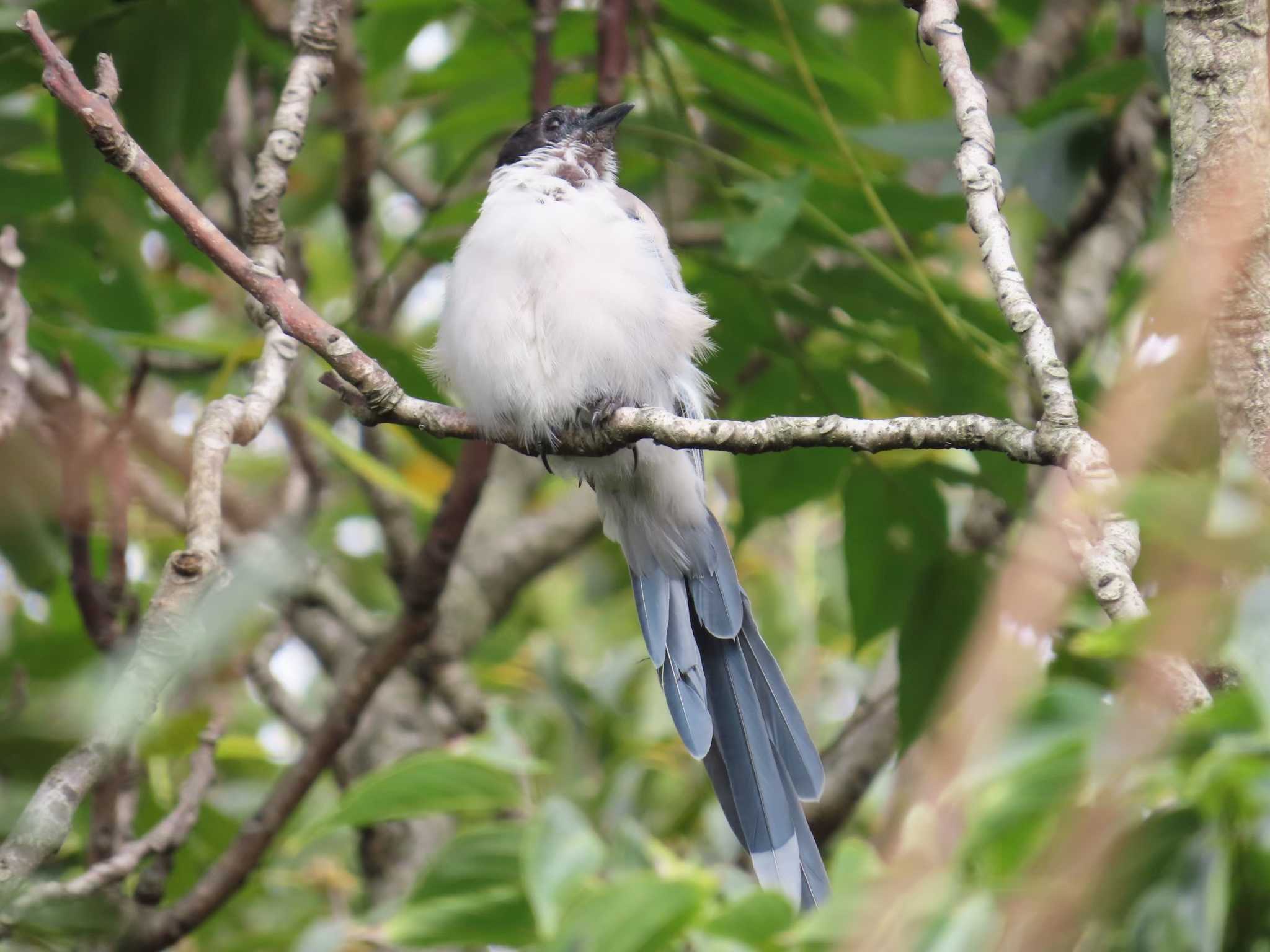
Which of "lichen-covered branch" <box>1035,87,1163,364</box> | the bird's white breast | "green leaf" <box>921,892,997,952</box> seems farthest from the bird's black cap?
"green leaf" <box>921,892,997,952</box>

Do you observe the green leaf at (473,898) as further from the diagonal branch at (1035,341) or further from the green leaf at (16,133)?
the green leaf at (16,133)

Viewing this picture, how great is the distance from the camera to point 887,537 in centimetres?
394

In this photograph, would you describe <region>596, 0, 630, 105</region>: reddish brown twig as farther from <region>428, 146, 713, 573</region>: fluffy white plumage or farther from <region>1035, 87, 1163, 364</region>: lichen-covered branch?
<region>1035, 87, 1163, 364</region>: lichen-covered branch

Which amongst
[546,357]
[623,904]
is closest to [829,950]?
[623,904]

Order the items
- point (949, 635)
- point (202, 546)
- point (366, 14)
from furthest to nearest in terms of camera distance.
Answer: point (366, 14) < point (949, 635) < point (202, 546)

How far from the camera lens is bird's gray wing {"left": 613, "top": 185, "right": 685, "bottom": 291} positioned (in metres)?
3.73

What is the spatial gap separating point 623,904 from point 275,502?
3603 mm

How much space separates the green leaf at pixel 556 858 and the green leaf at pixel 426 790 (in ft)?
1.47

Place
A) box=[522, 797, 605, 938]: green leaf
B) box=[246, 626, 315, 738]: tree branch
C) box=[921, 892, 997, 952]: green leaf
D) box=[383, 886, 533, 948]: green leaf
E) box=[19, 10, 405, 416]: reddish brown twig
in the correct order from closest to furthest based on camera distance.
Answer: box=[921, 892, 997, 952]: green leaf → box=[19, 10, 405, 416]: reddish brown twig → box=[522, 797, 605, 938]: green leaf → box=[383, 886, 533, 948]: green leaf → box=[246, 626, 315, 738]: tree branch

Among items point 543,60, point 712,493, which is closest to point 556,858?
point 543,60

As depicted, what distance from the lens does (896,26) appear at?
18.4 ft

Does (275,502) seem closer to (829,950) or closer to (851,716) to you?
(851,716)

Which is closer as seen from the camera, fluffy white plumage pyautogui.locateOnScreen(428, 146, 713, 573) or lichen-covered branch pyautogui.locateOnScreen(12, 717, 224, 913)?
lichen-covered branch pyautogui.locateOnScreen(12, 717, 224, 913)

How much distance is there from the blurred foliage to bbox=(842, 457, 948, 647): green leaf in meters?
0.01
